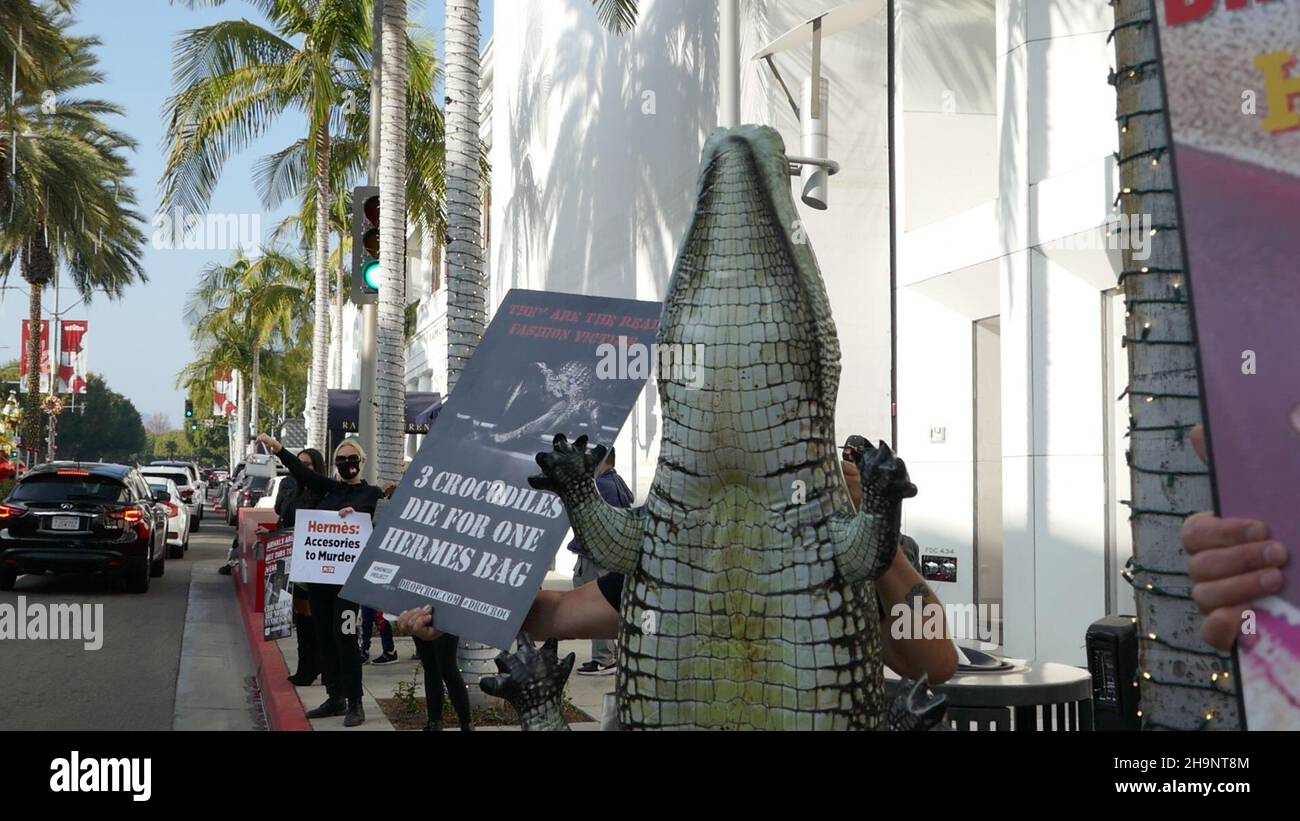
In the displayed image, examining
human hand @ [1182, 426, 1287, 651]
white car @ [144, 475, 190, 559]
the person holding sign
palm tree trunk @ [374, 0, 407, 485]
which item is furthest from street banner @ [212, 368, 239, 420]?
human hand @ [1182, 426, 1287, 651]

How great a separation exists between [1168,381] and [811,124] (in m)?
9.48

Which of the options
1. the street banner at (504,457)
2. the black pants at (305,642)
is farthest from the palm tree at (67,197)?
the street banner at (504,457)

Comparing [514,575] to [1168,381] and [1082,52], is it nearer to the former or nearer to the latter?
[1168,381]

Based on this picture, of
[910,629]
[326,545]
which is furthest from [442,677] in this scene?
[910,629]

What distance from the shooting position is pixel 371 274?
12.6 m

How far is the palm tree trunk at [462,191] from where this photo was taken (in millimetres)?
8812

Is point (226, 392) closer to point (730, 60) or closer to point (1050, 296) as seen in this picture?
point (730, 60)

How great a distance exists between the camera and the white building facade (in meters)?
9.06

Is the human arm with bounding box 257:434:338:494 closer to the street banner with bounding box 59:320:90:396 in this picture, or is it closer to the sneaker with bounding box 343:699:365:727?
the sneaker with bounding box 343:699:365:727

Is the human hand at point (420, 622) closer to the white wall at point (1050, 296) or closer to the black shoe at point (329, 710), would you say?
the black shoe at point (329, 710)

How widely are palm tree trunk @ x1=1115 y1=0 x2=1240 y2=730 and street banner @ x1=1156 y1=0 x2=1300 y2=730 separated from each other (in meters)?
0.46

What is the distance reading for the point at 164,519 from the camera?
59.4 ft

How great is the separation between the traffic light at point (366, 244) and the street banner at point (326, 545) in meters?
4.49
